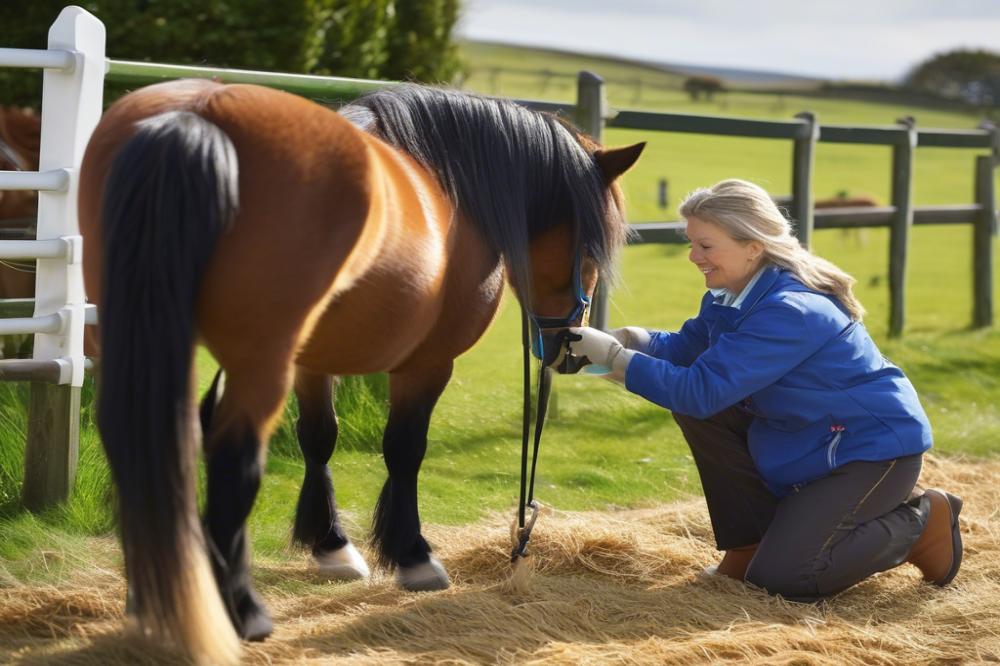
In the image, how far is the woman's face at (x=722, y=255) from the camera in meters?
3.21

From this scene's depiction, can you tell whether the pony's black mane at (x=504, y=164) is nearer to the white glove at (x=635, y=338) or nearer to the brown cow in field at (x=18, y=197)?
the white glove at (x=635, y=338)

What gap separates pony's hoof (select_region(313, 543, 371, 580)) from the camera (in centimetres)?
328

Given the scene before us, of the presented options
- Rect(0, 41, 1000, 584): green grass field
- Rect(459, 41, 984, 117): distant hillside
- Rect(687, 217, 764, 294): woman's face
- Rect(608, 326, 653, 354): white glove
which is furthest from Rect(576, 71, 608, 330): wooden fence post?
Rect(459, 41, 984, 117): distant hillside

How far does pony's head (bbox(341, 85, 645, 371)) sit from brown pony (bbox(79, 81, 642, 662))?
0.02 metres

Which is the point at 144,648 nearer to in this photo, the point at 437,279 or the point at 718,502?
the point at 437,279

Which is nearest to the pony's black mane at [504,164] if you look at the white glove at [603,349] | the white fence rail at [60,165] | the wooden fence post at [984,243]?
the white glove at [603,349]

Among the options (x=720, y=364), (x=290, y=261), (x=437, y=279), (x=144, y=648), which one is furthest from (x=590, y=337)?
(x=144, y=648)

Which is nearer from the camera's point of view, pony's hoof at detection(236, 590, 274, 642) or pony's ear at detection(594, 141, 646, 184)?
pony's hoof at detection(236, 590, 274, 642)

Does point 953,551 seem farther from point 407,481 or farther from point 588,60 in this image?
point 588,60

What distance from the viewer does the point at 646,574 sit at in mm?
3375

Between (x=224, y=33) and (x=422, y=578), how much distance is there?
5187 millimetres

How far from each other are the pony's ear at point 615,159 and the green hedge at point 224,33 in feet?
15.3

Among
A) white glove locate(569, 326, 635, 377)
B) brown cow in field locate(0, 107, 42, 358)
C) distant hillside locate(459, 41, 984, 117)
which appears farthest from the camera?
distant hillside locate(459, 41, 984, 117)

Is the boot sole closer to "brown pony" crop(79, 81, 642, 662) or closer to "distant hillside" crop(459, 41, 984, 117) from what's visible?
"brown pony" crop(79, 81, 642, 662)
